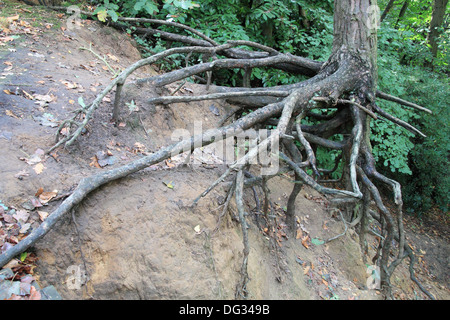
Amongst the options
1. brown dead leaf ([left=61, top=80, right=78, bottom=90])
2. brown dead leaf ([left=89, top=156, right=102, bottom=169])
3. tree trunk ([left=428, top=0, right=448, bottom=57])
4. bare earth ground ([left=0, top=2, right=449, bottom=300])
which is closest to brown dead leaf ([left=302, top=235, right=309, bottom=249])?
bare earth ground ([left=0, top=2, right=449, bottom=300])

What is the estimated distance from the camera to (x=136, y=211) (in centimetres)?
290

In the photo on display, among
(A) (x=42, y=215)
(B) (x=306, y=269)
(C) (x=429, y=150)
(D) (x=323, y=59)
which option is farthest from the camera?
(C) (x=429, y=150)

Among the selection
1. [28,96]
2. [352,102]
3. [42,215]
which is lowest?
[42,215]

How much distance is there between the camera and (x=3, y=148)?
2902mm

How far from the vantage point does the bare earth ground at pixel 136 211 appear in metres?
2.64

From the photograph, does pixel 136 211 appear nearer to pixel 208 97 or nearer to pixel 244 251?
pixel 244 251

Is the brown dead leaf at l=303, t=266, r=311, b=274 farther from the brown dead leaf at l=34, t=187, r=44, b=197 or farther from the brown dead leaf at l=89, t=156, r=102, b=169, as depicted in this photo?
the brown dead leaf at l=34, t=187, r=44, b=197

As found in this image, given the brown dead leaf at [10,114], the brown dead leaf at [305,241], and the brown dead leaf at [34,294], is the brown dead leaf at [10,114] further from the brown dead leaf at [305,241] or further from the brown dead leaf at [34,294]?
the brown dead leaf at [305,241]

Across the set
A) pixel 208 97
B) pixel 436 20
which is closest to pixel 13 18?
pixel 208 97

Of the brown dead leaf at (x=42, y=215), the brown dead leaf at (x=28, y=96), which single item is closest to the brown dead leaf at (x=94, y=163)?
the brown dead leaf at (x=42, y=215)

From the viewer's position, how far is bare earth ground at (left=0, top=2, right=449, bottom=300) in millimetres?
2645

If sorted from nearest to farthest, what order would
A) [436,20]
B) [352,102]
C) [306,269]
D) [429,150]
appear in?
1. [306,269]
2. [352,102]
3. [429,150]
4. [436,20]

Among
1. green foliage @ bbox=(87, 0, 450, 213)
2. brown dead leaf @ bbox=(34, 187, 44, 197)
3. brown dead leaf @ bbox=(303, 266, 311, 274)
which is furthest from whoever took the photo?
green foliage @ bbox=(87, 0, 450, 213)

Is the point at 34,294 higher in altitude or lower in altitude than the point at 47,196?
lower
